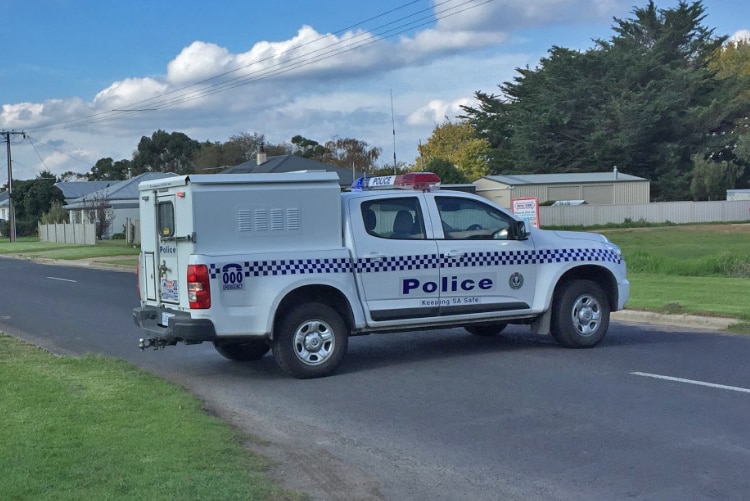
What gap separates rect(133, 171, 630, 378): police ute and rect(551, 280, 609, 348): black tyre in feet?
0.05

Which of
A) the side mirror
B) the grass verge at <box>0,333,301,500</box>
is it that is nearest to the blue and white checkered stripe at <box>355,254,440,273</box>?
the side mirror

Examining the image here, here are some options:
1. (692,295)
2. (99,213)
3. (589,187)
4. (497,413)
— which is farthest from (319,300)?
(589,187)

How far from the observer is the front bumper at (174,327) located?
28.9 ft

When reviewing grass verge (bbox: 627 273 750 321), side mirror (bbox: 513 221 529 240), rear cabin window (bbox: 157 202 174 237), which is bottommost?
grass verge (bbox: 627 273 750 321)

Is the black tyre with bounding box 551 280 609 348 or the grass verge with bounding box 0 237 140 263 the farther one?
the grass verge with bounding box 0 237 140 263

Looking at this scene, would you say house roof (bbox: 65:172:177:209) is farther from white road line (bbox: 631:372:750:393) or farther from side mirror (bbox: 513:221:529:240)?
white road line (bbox: 631:372:750:393)

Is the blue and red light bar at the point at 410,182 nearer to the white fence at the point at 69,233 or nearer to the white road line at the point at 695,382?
the white road line at the point at 695,382

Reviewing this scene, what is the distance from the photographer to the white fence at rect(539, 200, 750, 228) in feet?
195

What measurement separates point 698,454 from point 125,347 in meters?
8.13

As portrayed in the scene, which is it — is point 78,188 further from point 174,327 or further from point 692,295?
point 174,327

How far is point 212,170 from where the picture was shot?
7800 centimetres

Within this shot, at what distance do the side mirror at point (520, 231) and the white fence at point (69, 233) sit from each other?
48.9 m

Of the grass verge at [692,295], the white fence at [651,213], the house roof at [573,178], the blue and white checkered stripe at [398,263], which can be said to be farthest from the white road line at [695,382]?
the house roof at [573,178]

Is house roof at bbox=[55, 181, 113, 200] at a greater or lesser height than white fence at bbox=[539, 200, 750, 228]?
greater
